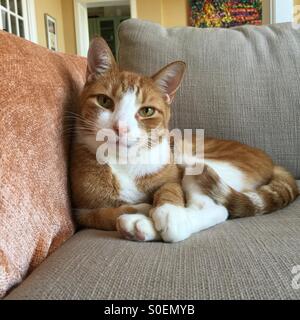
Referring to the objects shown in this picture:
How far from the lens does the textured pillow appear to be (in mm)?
660

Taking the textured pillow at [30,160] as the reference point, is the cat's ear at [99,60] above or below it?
above

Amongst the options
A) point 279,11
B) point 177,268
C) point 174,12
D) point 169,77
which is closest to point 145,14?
point 174,12

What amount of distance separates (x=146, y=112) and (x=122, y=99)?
0.08 m

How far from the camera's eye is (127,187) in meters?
0.98

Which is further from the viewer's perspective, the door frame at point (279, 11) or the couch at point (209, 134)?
the door frame at point (279, 11)

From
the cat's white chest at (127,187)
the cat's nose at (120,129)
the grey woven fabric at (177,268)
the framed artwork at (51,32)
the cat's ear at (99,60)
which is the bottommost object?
the grey woven fabric at (177,268)

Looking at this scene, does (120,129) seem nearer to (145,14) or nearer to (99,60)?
(99,60)

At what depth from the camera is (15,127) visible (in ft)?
2.39

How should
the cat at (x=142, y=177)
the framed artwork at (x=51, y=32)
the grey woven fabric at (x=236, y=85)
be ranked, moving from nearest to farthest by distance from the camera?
the cat at (x=142, y=177), the grey woven fabric at (x=236, y=85), the framed artwork at (x=51, y=32)

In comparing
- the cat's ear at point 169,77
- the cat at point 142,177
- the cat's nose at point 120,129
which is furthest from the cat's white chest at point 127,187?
the cat's ear at point 169,77

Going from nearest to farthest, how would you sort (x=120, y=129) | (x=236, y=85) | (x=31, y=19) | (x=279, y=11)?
1. (x=120, y=129)
2. (x=236, y=85)
3. (x=279, y=11)
4. (x=31, y=19)

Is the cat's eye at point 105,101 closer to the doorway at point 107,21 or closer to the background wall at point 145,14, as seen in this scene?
the background wall at point 145,14

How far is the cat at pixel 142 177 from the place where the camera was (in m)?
0.90

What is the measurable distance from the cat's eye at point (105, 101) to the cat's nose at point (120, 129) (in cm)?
10
